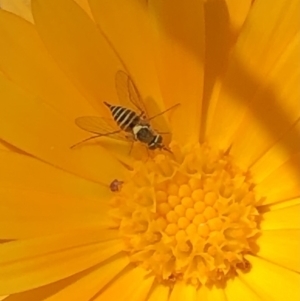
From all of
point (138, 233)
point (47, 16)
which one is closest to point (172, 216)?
point (138, 233)

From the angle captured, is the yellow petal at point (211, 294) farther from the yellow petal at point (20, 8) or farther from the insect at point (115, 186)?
the yellow petal at point (20, 8)

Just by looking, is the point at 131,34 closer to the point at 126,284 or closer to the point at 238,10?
the point at 238,10

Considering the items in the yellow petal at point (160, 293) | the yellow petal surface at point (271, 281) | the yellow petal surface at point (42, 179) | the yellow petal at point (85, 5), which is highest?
the yellow petal at point (85, 5)

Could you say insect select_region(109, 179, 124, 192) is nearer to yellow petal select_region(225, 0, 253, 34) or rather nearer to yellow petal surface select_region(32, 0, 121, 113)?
yellow petal surface select_region(32, 0, 121, 113)

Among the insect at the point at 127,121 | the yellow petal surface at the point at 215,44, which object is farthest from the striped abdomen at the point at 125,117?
the yellow petal surface at the point at 215,44

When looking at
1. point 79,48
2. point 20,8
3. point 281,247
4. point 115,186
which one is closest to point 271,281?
point 281,247

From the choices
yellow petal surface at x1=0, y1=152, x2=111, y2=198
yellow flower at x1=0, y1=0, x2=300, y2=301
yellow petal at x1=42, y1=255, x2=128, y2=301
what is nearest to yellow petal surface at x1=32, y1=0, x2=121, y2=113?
yellow flower at x1=0, y1=0, x2=300, y2=301

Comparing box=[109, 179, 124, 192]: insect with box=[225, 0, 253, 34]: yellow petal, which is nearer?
box=[225, 0, 253, 34]: yellow petal
